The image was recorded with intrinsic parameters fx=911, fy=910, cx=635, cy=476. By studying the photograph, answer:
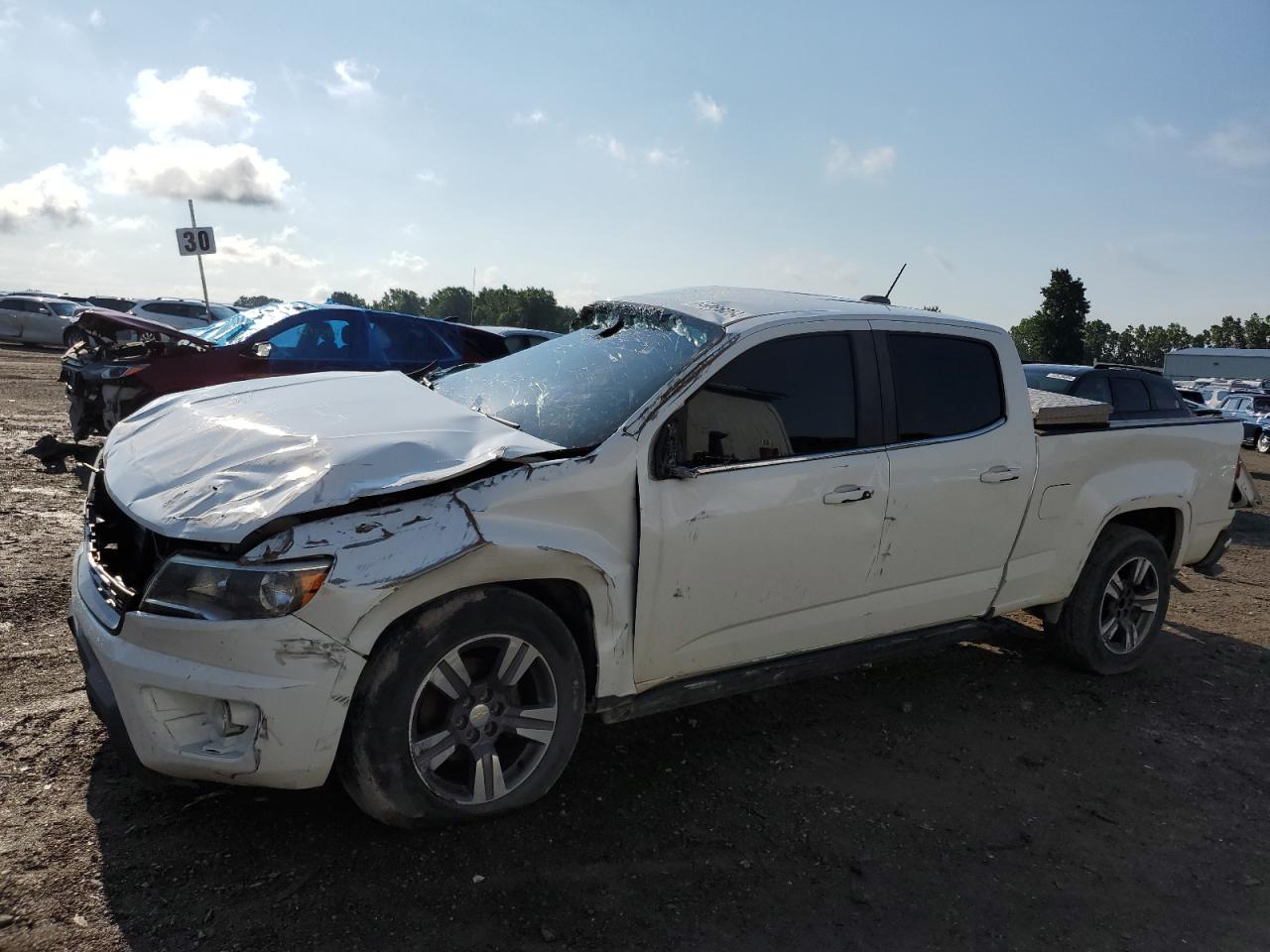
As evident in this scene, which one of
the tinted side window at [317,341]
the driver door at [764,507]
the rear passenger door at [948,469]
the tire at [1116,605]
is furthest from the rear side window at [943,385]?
the tinted side window at [317,341]

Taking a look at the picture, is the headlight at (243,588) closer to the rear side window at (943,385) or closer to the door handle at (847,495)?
the door handle at (847,495)

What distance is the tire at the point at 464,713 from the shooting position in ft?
9.07

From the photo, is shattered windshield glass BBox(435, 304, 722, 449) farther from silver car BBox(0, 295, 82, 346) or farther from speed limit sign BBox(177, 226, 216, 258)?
silver car BBox(0, 295, 82, 346)

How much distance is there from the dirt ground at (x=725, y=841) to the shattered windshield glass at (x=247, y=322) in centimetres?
517

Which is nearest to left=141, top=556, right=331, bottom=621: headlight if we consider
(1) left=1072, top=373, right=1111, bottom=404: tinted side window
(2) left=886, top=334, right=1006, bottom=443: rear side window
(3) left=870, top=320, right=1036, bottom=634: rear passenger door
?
(3) left=870, top=320, right=1036, bottom=634: rear passenger door

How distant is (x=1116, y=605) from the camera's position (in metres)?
5.02

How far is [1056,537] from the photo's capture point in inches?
179

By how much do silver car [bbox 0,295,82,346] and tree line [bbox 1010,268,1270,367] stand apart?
54.6 m

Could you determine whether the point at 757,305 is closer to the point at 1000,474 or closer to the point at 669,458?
the point at 669,458

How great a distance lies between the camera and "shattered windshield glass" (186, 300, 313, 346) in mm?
9289

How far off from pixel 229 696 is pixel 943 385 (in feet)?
10.3

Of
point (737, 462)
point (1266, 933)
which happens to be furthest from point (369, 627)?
point (1266, 933)

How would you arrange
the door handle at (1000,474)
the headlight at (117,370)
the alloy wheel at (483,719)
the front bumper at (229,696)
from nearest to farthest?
the front bumper at (229,696) → the alloy wheel at (483,719) → the door handle at (1000,474) → the headlight at (117,370)

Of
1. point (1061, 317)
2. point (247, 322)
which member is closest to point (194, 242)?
point (247, 322)
